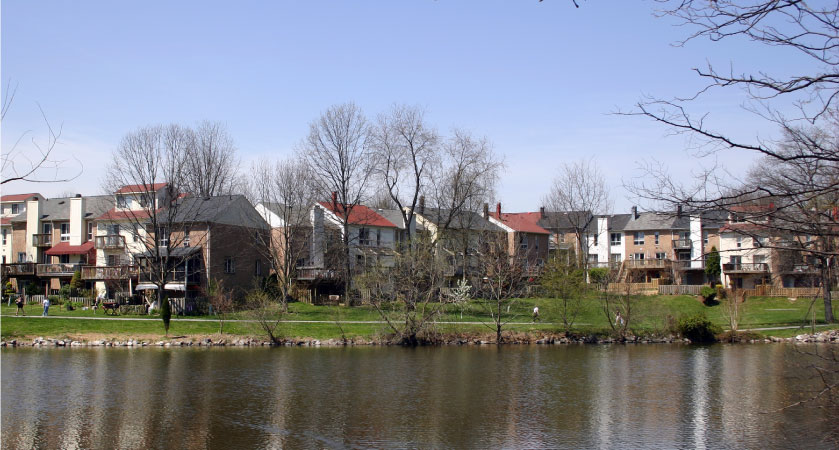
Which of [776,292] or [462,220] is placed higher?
[462,220]

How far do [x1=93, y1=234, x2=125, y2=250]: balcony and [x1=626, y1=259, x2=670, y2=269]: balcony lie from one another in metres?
48.8

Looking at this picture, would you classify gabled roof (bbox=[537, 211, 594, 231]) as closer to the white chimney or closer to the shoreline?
the shoreline

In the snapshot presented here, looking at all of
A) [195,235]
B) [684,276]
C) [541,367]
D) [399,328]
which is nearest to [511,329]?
[399,328]

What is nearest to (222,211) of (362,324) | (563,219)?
(362,324)

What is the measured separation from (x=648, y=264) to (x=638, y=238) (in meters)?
7.36

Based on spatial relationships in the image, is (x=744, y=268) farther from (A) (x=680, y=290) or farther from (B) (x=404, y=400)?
(B) (x=404, y=400)

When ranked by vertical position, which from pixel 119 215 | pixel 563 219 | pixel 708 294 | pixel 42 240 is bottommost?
pixel 708 294

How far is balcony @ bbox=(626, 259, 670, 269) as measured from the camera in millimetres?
73938

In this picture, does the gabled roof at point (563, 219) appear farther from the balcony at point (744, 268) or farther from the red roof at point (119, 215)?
the red roof at point (119, 215)

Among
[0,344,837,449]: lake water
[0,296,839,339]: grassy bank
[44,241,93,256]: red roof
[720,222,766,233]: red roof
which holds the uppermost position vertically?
[44,241,93,256]: red roof

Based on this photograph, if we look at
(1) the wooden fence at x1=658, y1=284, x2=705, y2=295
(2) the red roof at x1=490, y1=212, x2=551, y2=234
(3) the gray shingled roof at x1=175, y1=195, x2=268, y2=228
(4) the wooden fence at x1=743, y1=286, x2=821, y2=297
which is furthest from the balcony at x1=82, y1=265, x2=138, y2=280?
(4) the wooden fence at x1=743, y1=286, x2=821, y2=297

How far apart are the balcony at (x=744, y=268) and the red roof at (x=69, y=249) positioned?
59838 millimetres

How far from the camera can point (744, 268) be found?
224ft

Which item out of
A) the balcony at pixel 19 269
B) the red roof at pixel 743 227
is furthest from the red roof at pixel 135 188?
the red roof at pixel 743 227
